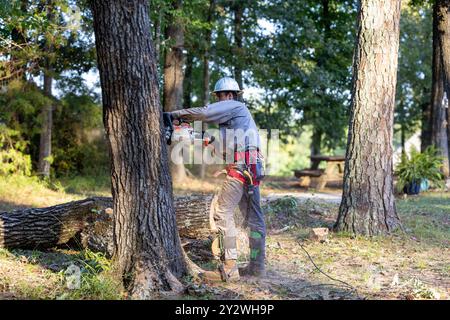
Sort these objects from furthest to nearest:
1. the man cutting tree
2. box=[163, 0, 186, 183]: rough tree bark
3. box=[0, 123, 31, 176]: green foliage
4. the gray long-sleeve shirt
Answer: box=[163, 0, 186, 183]: rough tree bark, box=[0, 123, 31, 176]: green foliage, the man cutting tree, the gray long-sleeve shirt

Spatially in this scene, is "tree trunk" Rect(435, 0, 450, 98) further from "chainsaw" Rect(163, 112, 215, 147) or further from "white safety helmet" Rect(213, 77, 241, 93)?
"chainsaw" Rect(163, 112, 215, 147)

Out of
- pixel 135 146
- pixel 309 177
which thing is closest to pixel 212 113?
pixel 135 146

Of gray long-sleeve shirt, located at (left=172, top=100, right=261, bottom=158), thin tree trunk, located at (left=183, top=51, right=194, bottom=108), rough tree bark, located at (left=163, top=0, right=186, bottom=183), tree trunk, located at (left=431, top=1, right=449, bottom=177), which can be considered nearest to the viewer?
→ gray long-sleeve shirt, located at (left=172, top=100, right=261, bottom=158)

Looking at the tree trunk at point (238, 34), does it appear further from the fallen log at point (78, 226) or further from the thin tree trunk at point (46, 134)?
the fallen log at point (78, 226)

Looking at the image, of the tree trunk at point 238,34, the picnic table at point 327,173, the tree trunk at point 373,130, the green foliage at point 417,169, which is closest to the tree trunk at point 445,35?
the green foliage at point 417,169

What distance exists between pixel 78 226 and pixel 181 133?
7.43ft

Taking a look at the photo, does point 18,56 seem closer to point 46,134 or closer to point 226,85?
point 46,134

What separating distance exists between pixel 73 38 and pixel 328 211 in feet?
26.9

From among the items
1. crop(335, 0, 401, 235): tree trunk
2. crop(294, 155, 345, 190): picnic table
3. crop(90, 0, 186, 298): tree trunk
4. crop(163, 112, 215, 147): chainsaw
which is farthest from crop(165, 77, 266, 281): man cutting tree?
crop(294, 155, 345, 190): picnic table

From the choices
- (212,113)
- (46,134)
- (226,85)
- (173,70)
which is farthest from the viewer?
(173,70)

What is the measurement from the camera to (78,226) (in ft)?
24.1

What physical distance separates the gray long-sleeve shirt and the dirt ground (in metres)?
1.49

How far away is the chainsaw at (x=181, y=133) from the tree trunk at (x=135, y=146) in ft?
1.25

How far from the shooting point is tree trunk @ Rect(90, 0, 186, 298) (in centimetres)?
516
